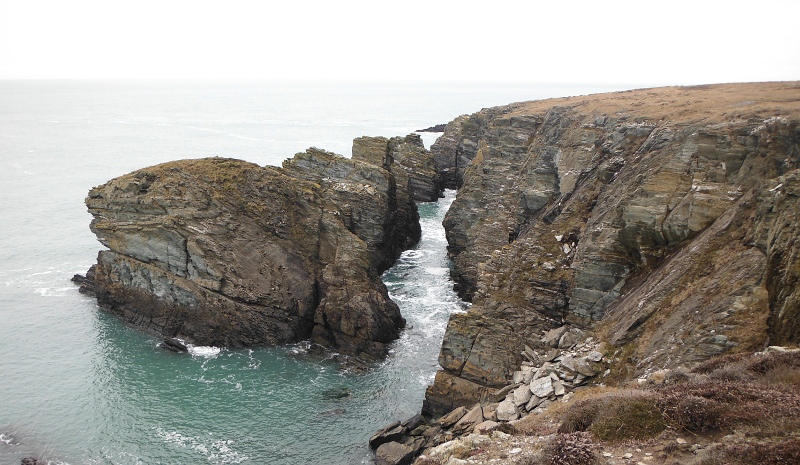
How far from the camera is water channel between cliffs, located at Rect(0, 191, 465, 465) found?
37719 millimetres

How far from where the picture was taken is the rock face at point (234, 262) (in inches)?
2071

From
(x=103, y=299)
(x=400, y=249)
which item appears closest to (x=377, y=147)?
(x=400, y=249)

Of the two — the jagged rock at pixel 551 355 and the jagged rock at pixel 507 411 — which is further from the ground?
the jagged rock at pixel 551 355

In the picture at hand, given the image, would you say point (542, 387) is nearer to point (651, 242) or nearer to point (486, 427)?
point (486, 427)

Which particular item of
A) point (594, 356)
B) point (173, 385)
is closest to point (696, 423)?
point (594, 356)

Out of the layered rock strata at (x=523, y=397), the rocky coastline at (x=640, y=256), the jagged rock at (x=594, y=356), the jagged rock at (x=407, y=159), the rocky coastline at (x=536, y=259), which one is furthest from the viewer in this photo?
the jagged rock at (x=407, y=159)

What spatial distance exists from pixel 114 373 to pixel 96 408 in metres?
5.43

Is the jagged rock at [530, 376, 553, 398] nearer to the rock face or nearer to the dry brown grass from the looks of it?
the dry brown grass

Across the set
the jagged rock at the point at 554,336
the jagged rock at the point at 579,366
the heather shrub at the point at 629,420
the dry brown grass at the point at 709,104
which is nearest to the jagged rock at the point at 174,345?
the jagged rock at the point at 554,336

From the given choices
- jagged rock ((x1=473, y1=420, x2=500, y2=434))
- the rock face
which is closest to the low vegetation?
jagged rock ((x1=473, y1=420, x2=500, y2=434))

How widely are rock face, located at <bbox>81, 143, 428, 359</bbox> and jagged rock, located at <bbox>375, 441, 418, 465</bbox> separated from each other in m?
14.1

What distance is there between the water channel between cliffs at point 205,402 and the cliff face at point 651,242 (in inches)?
298

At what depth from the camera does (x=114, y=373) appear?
4766 centimetres

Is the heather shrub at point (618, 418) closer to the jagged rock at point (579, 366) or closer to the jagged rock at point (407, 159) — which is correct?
the jagged rock at point (579, 366)
